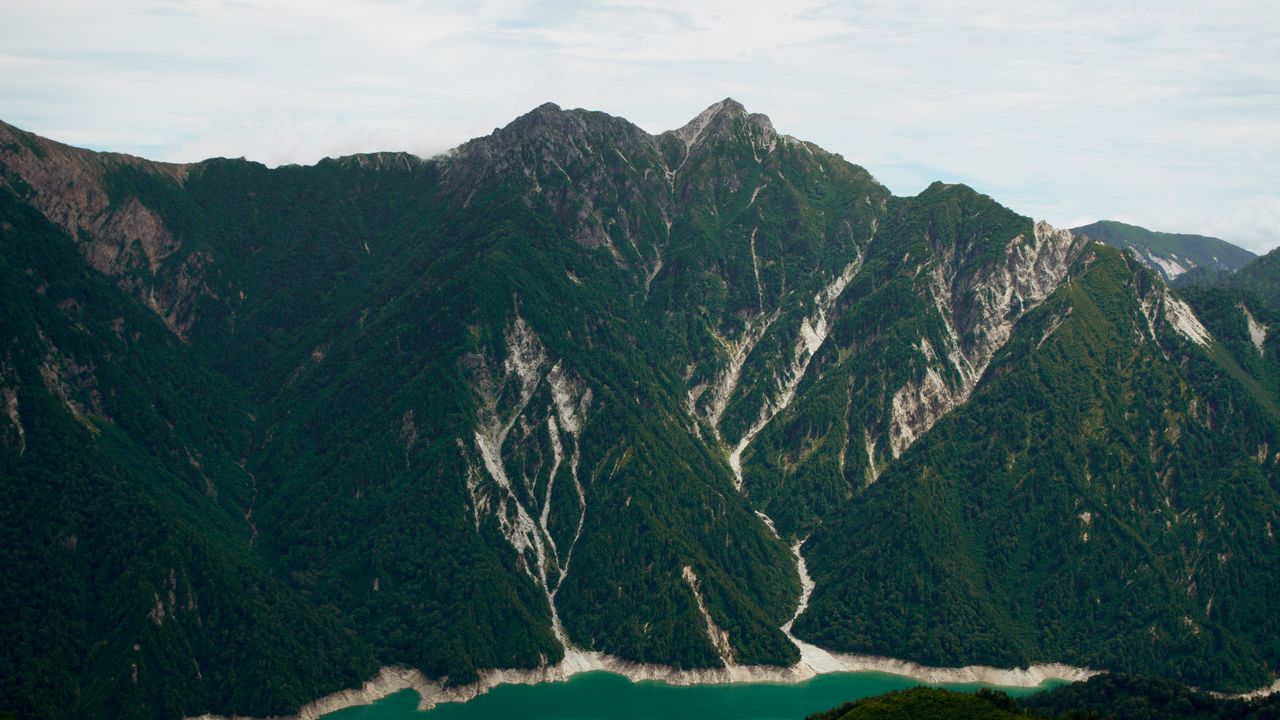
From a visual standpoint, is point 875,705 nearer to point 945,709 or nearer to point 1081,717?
point 945,709

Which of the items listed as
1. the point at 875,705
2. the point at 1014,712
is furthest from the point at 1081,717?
the point at 875,705

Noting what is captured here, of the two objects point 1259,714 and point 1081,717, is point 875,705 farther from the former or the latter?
point 1259,714

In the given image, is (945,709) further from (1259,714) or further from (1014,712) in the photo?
(1259,714)

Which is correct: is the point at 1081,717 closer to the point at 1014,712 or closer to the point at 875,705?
the point at 1014,712

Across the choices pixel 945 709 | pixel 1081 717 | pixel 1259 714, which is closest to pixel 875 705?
pixel 945 709

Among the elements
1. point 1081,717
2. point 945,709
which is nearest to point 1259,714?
point 1081,717
